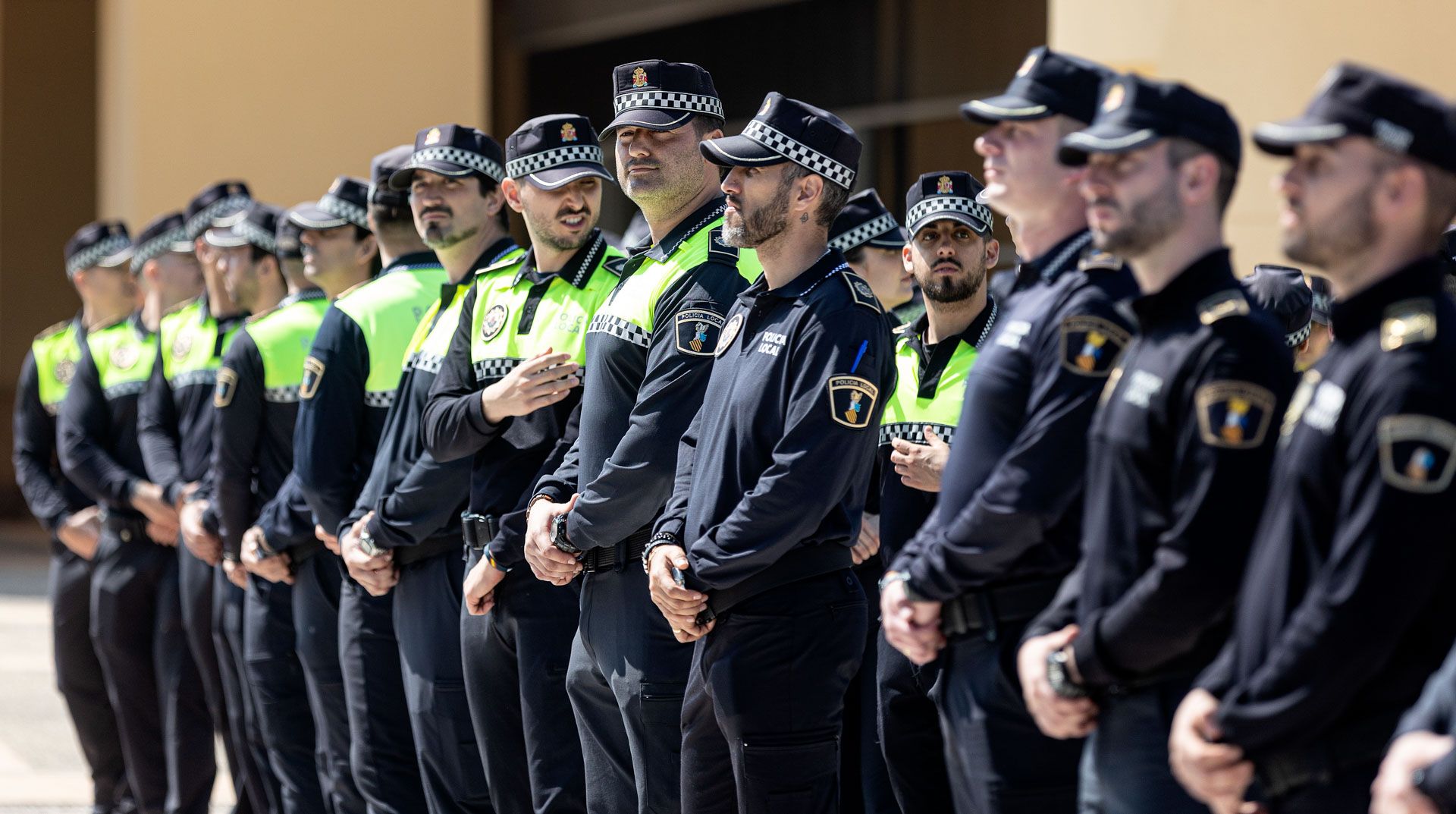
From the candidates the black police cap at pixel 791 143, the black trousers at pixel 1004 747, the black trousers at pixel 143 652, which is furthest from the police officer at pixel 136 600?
the black trousers at pixel 1004 747

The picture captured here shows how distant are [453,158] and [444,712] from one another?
6.07 feet

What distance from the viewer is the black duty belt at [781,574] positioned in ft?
13.6

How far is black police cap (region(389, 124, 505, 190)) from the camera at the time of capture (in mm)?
5781

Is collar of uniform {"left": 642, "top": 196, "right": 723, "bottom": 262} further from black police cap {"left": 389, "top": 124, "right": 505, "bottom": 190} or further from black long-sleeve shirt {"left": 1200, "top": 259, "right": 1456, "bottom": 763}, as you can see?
black long-sleeve shirt {"left": 1200, "top": 259, "right": 1456, "bottom": 763}

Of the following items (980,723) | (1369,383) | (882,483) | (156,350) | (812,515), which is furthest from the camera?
(156,350)

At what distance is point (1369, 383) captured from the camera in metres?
2.71

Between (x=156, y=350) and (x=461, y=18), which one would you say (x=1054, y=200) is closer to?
(x=156, y=350)

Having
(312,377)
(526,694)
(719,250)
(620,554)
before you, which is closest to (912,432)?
(719,250)

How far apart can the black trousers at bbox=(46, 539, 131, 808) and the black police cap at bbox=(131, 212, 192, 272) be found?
1.52 meters

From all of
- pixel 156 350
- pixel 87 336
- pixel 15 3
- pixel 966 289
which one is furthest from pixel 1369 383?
pixel 15 3

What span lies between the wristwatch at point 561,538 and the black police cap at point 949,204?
1407 millimetres

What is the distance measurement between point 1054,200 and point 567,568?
5.96ft

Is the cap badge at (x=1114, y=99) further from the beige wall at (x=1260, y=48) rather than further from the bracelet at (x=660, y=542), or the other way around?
the beige wall at (x=1260, y=48)

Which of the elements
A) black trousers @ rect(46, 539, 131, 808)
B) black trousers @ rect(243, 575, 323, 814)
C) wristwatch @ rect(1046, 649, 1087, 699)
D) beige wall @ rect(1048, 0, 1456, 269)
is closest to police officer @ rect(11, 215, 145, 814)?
black trousers @ rect(46, 539, 131, 808)
